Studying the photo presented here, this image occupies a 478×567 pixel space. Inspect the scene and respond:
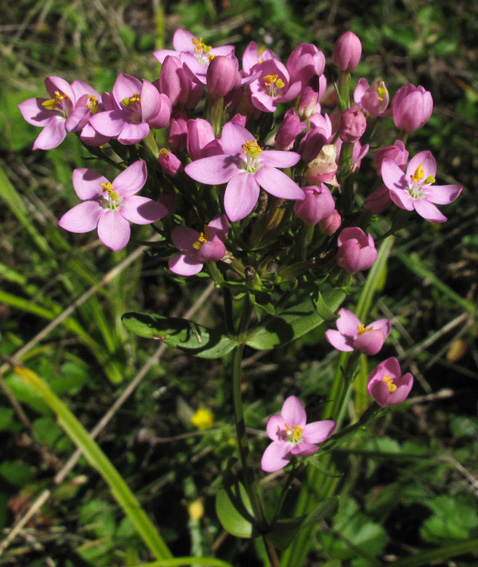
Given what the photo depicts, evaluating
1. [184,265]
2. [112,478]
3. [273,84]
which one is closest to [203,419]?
[112,478]

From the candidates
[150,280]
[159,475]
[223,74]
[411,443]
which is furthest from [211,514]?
[223,74]

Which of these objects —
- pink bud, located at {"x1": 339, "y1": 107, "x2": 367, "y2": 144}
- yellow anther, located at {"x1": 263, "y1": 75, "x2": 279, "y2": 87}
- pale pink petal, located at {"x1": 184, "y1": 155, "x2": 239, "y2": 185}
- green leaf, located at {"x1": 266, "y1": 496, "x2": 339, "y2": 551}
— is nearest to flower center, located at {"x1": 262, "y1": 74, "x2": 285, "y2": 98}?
yellow anther, located at {"x1": 263, "y1": 75, "x2": 279, "y2": 87}

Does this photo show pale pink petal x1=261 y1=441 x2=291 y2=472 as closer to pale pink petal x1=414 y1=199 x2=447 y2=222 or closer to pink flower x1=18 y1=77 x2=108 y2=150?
pale pink petal x1=414 y1=199 x2=447 y2=222

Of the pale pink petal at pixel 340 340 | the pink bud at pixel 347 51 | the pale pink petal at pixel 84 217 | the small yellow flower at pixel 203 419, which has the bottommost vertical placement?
the small yellow flower at pixel 203 419

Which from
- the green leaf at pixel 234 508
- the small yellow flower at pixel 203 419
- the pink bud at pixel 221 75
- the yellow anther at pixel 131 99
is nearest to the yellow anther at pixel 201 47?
the pink bud at pixel 221 75

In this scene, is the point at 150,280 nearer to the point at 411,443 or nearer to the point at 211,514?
the point at 211,514

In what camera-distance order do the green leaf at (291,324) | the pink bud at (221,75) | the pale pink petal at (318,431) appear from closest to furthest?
the pink bud at (221,75) < the pale pink petal at (318,431) < the green leaf at (291,324)

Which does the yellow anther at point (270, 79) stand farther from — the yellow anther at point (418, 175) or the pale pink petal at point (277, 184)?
the yellow anther at point (418, 175)
